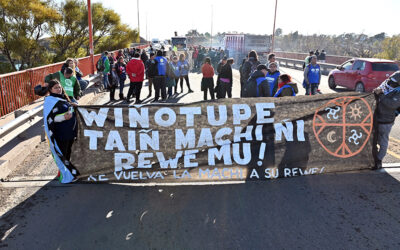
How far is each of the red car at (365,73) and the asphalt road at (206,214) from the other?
29.8 feet

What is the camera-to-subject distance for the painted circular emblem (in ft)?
18.6

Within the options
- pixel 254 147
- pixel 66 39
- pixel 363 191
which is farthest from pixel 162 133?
pixel 66 39

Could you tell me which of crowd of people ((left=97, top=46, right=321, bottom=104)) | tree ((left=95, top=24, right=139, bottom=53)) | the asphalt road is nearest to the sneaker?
the asphalt road

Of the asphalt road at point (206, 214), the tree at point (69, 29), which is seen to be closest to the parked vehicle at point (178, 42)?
the tree at point (69, 29)

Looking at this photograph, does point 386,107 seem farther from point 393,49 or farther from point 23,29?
point 393,49

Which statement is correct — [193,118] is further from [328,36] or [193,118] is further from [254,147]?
[328,36]

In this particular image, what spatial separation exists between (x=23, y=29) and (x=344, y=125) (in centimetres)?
2286

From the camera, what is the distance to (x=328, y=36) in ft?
249

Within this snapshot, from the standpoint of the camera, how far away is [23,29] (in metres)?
22.4

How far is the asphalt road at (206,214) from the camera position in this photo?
3.79m

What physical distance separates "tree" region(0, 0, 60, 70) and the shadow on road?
20.2 m

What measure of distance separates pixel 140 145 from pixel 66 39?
86.8 feet

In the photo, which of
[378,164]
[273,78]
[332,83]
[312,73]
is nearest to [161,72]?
[312,73]

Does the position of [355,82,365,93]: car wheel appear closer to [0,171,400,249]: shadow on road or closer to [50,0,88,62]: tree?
[0,171,400,249]: shadow on road
